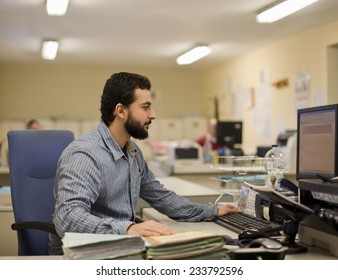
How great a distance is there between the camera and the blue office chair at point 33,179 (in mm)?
2404

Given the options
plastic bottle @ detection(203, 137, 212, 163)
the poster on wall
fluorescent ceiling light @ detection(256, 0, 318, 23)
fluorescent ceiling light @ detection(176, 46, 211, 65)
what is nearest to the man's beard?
fluorescent ceiling light @ detection(256, 0, 318, 23)

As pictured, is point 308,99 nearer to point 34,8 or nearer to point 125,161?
point 34,8

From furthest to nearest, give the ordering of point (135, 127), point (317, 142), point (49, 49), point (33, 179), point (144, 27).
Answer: point (49, 49)
point (144, 27)
point (33, 179)
point (135, 127)
point (317, 142)

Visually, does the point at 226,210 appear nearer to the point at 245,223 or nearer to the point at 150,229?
the point at 245,223

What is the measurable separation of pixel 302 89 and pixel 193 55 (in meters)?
2.02

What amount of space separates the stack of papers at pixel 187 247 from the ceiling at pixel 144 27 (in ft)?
12.7

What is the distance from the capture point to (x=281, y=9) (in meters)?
5.09

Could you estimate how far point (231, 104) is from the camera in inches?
352

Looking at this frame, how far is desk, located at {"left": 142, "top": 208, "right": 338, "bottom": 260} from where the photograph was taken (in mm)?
1634

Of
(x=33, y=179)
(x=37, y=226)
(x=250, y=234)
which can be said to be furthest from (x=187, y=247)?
(x=33, y=179)

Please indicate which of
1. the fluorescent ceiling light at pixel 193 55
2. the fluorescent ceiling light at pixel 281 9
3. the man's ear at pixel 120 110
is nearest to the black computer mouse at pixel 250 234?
the man's ear at pixel 120 110

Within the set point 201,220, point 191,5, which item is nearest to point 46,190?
point 201,220
